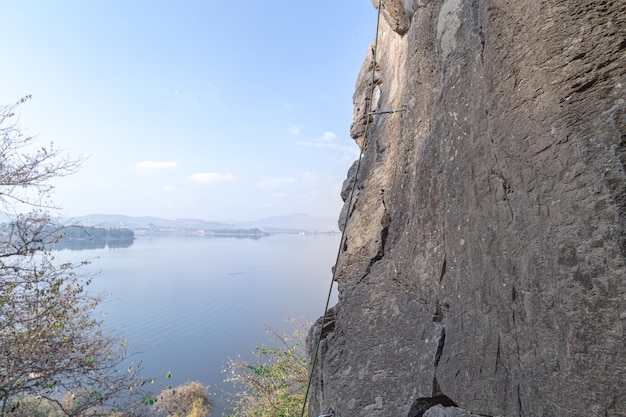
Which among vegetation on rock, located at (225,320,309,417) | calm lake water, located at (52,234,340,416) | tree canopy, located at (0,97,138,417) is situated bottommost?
calm lake water, located at (52,234,340,416)

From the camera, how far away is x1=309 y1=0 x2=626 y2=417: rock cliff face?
1.64 meters

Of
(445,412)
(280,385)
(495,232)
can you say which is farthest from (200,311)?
(495,232)

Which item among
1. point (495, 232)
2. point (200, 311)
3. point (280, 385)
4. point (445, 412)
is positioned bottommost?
point (200, 311)

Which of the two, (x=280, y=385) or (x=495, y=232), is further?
(x=280, y=385)

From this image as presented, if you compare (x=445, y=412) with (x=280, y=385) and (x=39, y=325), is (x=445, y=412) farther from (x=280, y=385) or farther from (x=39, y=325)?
(x=280, y=385)

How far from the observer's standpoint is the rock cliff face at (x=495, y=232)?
1637 millimetres

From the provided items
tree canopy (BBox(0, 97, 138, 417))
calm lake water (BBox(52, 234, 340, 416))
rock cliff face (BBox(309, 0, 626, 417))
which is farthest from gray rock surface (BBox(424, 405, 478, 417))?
calm lake water (BBox(52, 234, 340, 416))

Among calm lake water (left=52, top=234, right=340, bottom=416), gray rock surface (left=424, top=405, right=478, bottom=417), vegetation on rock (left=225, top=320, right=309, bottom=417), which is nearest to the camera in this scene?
gray rock surface (left=424, top=405, right=478, bottom=417)

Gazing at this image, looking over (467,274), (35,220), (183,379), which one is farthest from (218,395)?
(467,274)

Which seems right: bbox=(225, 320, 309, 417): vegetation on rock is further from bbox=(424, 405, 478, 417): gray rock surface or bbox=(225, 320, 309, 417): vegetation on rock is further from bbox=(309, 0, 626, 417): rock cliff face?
bbox=(424, 405, 478, 417): gray rock surface

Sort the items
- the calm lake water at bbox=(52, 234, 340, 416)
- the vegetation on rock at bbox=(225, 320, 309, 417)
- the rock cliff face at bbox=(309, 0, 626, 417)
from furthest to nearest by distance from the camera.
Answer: the calm lake water at bbox=(52, 234, 340, 416) → the vegetation on rock at bbox=(225, 320, 309, 417) → the rock cliff face at bbox=(309, 0, 626, 417)

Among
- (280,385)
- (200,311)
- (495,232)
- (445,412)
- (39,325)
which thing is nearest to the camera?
(495,232)

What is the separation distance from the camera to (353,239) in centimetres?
379

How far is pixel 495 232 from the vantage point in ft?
7.07
